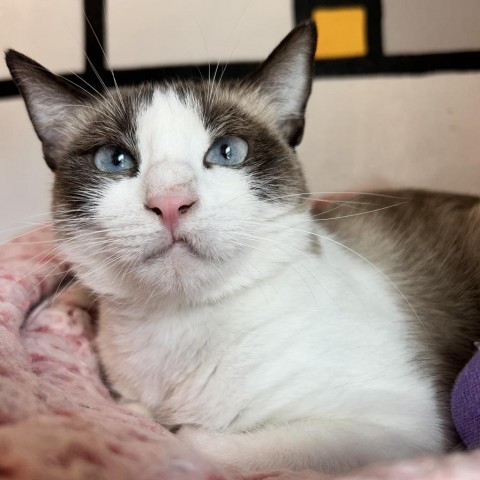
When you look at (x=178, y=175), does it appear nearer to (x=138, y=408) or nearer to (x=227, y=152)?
(x=227, y=152)

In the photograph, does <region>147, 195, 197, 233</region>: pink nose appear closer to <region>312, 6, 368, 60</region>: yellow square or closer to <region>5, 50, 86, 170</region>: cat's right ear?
<region>5, 50, 86, 170</region>: cat's right ear

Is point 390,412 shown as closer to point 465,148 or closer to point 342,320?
point 342,320

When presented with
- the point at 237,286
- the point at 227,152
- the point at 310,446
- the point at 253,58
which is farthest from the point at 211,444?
the point at 253,58

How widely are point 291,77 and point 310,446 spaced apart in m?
0.75

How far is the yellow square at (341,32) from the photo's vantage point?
189cm

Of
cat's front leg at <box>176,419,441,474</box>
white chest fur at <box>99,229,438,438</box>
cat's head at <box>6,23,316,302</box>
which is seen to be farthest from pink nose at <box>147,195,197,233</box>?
cat's front leg at <box>176,419,441,474</box>

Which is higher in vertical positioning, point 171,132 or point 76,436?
point 171,132

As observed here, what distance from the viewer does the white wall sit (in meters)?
1.91

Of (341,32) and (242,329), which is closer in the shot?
(242,329)

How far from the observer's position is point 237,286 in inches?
42.1

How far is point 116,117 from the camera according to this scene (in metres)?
1.11

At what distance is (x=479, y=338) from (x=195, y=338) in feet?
2.21

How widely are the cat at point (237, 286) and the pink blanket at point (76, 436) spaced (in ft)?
0.36

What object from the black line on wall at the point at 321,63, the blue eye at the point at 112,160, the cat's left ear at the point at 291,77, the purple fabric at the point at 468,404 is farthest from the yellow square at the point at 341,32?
the purple fabric at the point at 468,404
